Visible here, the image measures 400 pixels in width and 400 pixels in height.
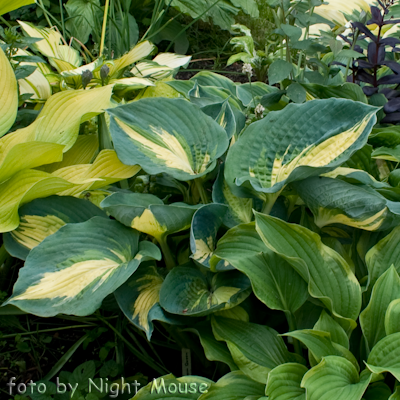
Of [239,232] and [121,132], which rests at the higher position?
[121,132]

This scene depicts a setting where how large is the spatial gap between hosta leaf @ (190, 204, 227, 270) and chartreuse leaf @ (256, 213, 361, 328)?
128 millimetres

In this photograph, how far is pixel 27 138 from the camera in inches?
43.3

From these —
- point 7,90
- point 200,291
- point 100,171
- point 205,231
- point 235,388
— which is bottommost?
point 235,388

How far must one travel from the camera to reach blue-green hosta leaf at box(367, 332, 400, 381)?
70 centimetres

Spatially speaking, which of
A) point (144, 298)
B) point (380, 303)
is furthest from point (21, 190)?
point (380, 303)

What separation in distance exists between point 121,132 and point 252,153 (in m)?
0.31

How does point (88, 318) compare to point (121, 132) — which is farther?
point (88, 318)

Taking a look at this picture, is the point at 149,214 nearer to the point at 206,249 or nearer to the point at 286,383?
the point at 206,249

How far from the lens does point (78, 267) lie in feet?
2.70

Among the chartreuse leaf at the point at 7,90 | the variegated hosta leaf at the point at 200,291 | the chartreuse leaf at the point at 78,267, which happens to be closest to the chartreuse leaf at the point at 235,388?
the variegated hosta leaf at the point at 200,291

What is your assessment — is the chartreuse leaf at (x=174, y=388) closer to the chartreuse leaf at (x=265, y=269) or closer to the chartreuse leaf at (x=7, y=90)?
the chartreuse leaf at (x=265, y=269)

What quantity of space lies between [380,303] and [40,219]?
0.73 meters

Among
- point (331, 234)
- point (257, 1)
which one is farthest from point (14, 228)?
point (257, 1)

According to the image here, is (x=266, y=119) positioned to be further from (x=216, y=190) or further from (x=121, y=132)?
(x=121, y=132)
